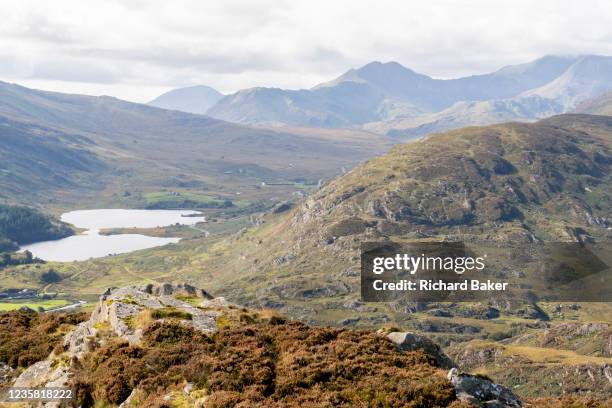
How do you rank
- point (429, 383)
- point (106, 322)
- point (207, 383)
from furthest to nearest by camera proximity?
1. point (106, 322)
2. point (207, 383)
3. point (429, 383)

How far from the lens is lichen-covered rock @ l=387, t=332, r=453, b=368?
3256 cm

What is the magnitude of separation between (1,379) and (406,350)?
23843mm

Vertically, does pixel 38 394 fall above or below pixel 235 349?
below

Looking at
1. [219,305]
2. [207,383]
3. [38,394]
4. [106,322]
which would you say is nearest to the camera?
[207,383]

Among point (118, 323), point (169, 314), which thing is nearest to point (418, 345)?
point (169, 314)

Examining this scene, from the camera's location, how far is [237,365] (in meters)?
29.5

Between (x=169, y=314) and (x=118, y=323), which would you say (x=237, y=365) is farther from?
(x=118, y=323)

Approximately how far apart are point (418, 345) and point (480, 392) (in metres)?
6.81

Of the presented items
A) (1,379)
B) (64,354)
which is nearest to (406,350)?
(64,354)

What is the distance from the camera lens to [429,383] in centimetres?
2641

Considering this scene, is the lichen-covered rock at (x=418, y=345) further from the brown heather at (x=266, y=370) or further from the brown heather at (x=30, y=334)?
the brown heather at (x=30, y=334)

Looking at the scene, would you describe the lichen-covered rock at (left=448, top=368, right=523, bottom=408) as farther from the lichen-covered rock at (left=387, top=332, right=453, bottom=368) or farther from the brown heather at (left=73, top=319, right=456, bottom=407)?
the lichen-covered rock at (left=387, top=332, right=453, bottom=368)

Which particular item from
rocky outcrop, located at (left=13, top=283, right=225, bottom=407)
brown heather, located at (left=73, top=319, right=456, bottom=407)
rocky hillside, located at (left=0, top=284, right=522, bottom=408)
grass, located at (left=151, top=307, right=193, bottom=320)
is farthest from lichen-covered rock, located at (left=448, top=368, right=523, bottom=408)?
grass, located at (left=151, top=307, right=193, bottom=320)

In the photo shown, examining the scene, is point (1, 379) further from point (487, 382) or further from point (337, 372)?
point (487, 382)
